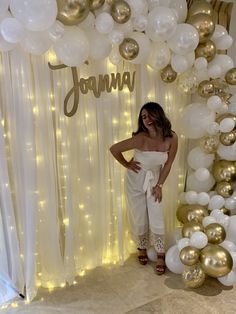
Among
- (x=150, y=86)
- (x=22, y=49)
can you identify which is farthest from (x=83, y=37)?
(x=150, y=86)

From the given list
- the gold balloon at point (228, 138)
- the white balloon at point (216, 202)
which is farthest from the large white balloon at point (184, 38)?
the white balloon at point (216, 202)

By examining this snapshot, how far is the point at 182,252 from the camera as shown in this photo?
2764 millimetres

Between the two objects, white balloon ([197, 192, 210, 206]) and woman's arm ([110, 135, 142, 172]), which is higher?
woman's arm ([110, 135, 142, 172])

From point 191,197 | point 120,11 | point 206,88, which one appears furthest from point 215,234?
point 120,11

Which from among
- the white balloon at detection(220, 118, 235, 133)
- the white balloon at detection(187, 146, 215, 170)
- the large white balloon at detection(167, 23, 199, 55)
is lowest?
the white balloon at detection(187, 146, 215, 170)

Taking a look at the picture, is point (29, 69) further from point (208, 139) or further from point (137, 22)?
point (208, 139)

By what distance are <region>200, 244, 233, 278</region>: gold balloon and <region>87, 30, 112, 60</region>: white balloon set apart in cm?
159

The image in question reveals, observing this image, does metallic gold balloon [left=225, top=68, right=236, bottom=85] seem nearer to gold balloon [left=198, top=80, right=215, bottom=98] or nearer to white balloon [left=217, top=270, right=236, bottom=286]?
gold balloon [left=198, top=80, right=215, bottom=98]

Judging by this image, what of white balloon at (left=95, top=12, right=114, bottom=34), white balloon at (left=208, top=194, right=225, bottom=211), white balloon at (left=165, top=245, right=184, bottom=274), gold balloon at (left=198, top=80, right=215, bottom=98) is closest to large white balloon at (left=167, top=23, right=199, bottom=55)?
gold balloon at (left=198, top=80, right=215, bottom=98)

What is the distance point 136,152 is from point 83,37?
101cm

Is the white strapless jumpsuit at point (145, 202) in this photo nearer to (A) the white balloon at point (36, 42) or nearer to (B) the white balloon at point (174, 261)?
(B) the white balloon at point (174, 261)

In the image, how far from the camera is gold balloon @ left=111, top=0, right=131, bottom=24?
2365 millimetres

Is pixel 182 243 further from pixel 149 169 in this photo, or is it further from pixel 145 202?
pixel 149 169

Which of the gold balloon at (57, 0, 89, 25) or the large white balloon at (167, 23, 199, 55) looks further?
the large white balloon at (167, 23, 199, 55)
